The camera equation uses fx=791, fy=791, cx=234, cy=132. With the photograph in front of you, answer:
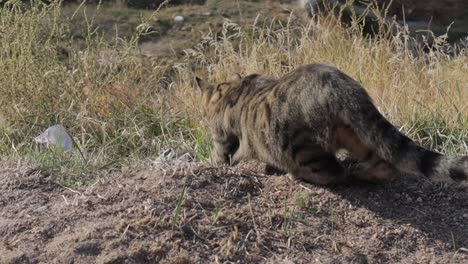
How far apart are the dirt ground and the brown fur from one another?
5.7 inches

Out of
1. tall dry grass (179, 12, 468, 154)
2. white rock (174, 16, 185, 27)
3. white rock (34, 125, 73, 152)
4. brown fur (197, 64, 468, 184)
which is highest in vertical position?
brown fur (197, 64, 468, 184)

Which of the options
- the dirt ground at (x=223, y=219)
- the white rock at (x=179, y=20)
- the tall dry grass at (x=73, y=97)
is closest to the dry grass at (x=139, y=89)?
the tall dry grass at (x=73, y=97)

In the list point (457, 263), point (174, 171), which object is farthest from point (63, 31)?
point (457, 263)

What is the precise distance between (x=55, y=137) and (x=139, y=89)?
1147 mm

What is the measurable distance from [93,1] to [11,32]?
4.43 metres

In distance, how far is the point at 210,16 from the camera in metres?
10.4

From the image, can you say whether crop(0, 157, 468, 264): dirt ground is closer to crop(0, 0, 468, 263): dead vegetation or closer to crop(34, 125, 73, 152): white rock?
crop(0, 0, 468, 263): dead vegetation

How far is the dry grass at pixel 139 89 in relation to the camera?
5.42m

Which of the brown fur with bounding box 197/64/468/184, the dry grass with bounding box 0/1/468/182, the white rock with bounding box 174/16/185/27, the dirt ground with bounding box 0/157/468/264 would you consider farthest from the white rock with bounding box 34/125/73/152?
the white rock with bounding box 174/16/185/27

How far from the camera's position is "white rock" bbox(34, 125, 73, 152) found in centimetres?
545

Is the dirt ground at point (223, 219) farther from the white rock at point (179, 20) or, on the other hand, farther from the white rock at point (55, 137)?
the white rock at point (179, 20)

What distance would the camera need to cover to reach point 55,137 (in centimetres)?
561

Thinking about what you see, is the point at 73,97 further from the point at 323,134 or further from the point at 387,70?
the point at 323,134

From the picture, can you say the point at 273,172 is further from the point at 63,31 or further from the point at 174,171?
the point at 63,31
